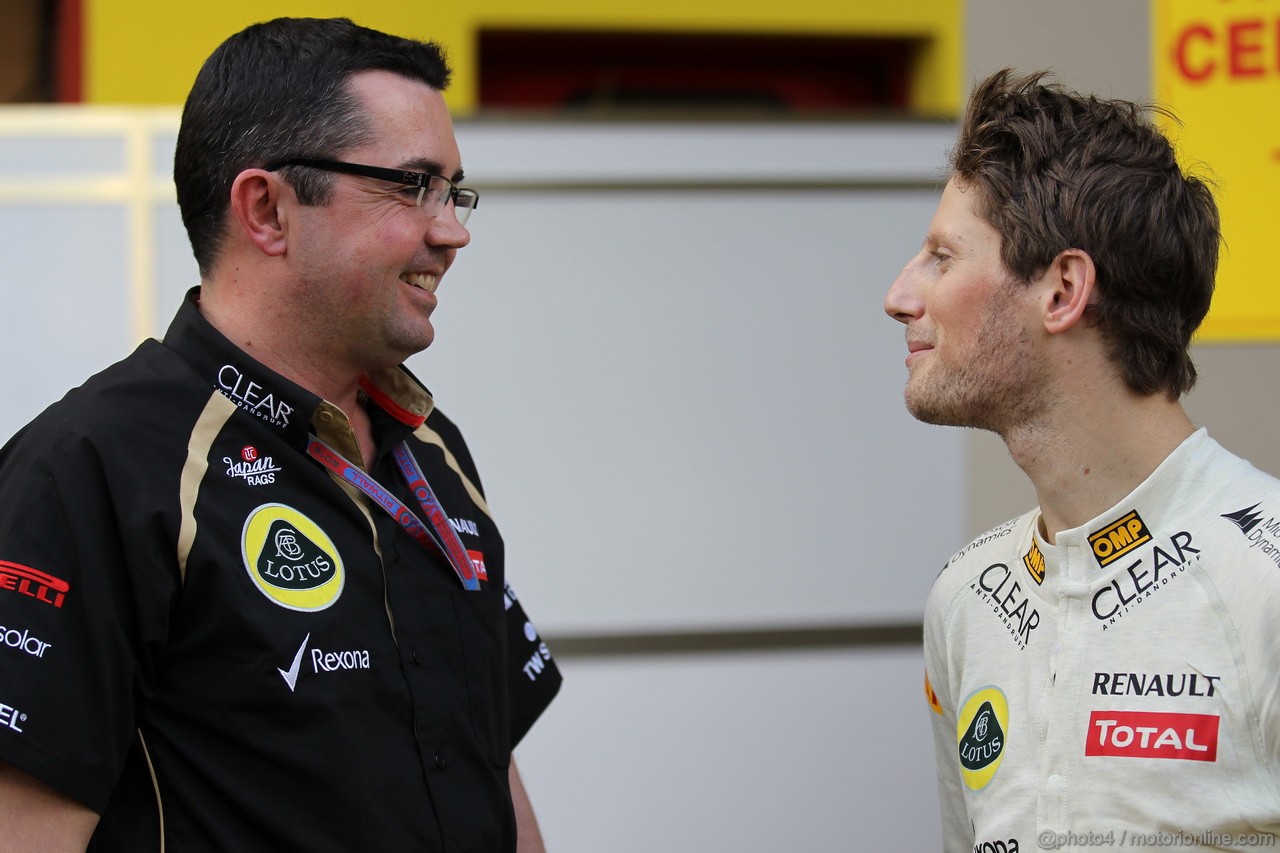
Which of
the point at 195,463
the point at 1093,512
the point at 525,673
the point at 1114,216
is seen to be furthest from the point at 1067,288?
the point at 195,463

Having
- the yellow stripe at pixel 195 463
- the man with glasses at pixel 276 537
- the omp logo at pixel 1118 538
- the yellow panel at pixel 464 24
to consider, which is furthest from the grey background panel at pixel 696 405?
the omp logo at pixel 1118 538

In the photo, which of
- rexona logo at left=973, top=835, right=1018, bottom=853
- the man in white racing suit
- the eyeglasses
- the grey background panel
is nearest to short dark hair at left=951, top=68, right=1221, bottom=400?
the man in white racing suit

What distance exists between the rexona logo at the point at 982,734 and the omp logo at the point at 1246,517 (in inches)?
14.2

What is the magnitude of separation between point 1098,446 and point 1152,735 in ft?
1.19

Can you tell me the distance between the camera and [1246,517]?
5.12 ft

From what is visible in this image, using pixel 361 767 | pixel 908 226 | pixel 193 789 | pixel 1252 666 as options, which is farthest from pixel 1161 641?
pixel 908 226

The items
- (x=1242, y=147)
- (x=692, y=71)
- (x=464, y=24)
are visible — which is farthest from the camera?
(x=692, y=71)

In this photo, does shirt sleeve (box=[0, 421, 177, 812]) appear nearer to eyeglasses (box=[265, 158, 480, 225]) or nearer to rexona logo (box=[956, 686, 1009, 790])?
eyeglasses (box=[265, 158, 480, 225])

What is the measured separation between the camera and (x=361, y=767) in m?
1.59

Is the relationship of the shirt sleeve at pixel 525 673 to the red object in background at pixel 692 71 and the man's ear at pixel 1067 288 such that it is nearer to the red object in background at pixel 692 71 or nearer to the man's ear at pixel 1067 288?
the man's ear at pixel 1067 288

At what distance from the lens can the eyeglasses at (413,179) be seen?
177 cm

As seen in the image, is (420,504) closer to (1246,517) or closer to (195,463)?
(195,463)

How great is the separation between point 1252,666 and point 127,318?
2.14 meters

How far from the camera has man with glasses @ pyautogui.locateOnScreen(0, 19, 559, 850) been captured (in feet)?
4.82
